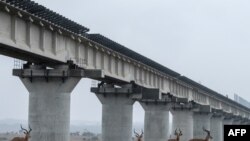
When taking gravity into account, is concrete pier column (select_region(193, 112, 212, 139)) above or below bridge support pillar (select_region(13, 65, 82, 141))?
below

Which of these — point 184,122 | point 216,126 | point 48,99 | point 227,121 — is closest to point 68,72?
point 48,99

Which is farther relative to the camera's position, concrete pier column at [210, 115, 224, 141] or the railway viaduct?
concrete pier column at [210, 115, 224, 141]

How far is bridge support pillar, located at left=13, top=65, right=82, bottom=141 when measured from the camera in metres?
33.8

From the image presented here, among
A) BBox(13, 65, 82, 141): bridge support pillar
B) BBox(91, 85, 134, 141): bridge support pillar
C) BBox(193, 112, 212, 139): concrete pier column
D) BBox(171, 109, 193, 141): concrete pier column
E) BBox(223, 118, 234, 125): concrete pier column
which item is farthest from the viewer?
BBox(223, 118, 234, 125): concrete pier column

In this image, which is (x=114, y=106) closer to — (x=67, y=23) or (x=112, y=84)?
(x=112, y=84)

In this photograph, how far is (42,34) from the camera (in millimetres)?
31609

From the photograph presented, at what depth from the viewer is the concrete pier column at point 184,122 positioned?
272 ft

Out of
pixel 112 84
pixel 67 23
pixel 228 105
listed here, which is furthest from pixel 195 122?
pixel 67 23

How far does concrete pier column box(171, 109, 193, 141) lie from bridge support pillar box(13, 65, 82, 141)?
49809 millimetres

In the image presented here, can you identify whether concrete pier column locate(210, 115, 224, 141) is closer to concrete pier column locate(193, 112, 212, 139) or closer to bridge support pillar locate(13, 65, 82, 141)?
concrete pier column locate(193, 112, 212, 139)

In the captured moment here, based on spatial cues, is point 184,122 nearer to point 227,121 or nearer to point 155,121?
point 155,121

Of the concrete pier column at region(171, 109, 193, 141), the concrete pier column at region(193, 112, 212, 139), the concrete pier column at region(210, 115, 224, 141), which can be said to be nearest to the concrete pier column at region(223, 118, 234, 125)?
the concrete pier column at region(210, 115, 224, 141)

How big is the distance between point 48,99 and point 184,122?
52583 millimetres

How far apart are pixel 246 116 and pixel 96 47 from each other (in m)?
126
